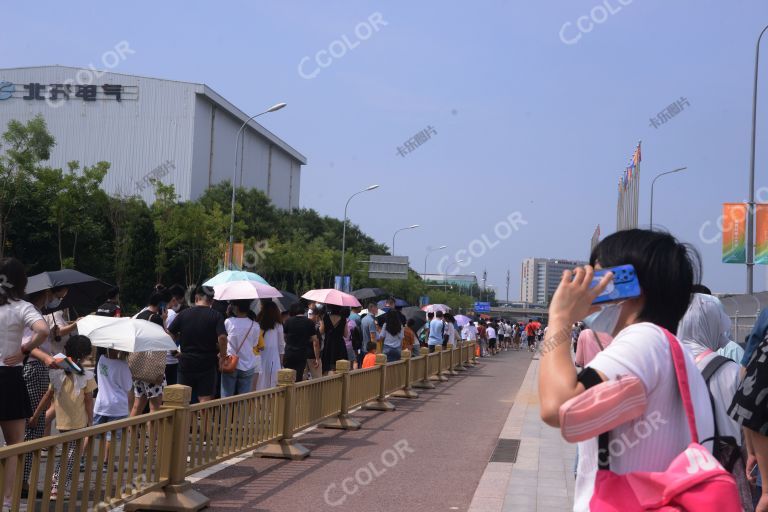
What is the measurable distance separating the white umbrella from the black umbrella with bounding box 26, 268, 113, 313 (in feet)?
4.28

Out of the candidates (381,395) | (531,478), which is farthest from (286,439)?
(381,395)

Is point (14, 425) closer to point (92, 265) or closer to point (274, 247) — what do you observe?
point (92, 265)

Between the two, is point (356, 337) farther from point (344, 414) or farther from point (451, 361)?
point (451, 361)

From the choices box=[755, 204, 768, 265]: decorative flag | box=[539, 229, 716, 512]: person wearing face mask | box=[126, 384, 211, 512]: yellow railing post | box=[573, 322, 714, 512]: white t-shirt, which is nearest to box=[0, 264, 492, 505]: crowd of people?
box=[126, 384, 211, 512]: yellow railing post

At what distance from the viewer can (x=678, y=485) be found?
2.16 meters

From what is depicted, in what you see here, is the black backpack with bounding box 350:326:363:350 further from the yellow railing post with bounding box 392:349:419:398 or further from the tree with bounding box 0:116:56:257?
the tree with bounding box 0:116:56:257

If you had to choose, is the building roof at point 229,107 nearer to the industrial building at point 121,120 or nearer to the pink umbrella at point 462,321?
the industrial building at point 121,120

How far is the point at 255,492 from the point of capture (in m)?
7.80

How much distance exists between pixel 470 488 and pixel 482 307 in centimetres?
7949

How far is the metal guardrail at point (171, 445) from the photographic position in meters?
5.08

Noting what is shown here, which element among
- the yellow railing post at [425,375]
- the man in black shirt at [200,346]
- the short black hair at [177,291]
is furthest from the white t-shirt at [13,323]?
the yellow railing post at [425,375]

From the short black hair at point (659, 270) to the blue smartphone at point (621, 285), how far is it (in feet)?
0.25

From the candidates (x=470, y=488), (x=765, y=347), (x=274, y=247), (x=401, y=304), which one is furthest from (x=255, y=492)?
(x=274, y=247)

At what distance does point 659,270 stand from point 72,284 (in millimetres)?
9587
